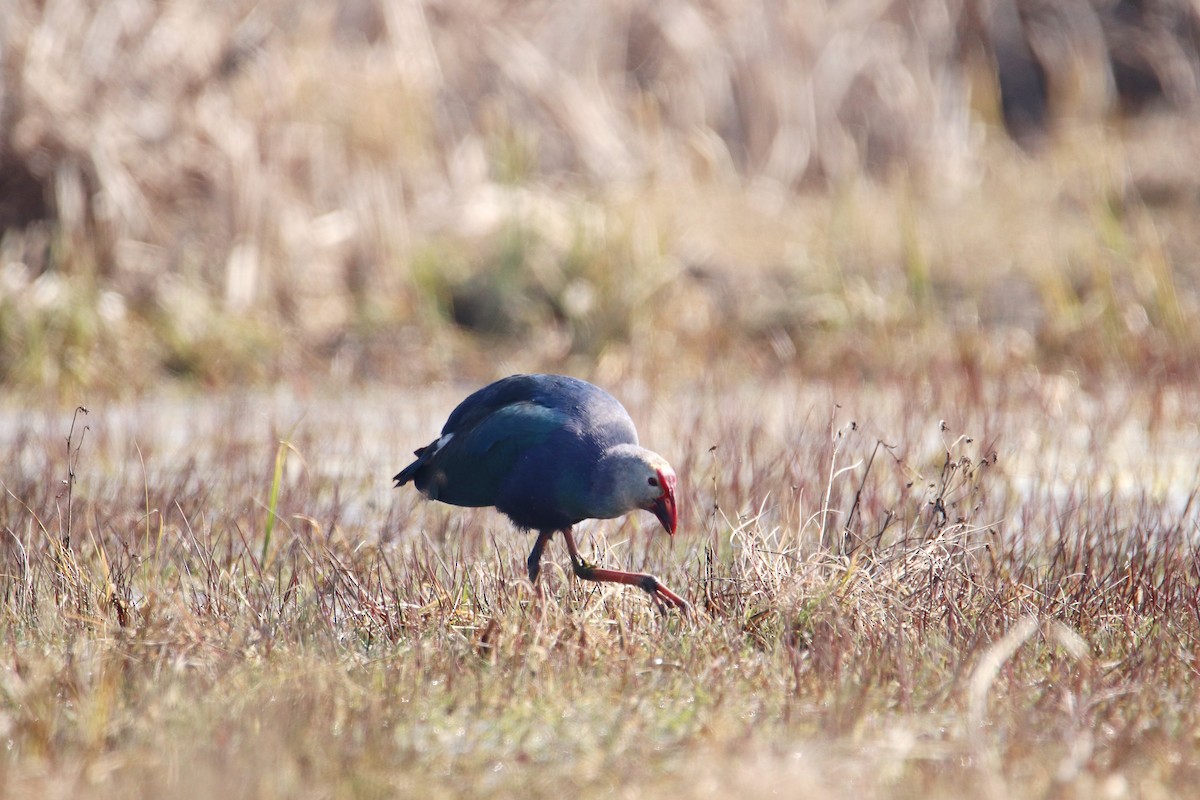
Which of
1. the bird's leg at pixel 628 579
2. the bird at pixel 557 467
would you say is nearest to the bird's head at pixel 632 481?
the bird at pixel 557 467

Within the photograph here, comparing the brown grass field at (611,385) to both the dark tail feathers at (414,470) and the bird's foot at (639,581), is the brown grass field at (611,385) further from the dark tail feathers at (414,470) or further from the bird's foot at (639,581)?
the dark tail feathers at (414,470)

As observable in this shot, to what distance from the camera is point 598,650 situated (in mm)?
3230

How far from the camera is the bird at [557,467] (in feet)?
11.4

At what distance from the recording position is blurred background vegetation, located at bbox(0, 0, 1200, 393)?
742cm

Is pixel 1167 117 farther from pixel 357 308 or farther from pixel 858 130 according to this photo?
pixel 357 308

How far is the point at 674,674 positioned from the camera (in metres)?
3.12

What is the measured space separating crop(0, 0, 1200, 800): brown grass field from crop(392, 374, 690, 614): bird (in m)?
0.15

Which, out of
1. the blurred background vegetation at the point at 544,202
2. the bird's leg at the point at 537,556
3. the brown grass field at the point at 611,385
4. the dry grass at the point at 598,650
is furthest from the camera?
the blurred background vegetation at the point at 544,202

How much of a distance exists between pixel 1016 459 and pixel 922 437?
320 millimetres

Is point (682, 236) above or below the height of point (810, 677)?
above

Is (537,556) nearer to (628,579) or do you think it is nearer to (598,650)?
(628,579)

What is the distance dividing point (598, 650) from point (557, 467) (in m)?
0.47

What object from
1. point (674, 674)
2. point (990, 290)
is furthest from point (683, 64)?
point (674, 674)

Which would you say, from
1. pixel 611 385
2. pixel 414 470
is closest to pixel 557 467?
pixel 414 470
